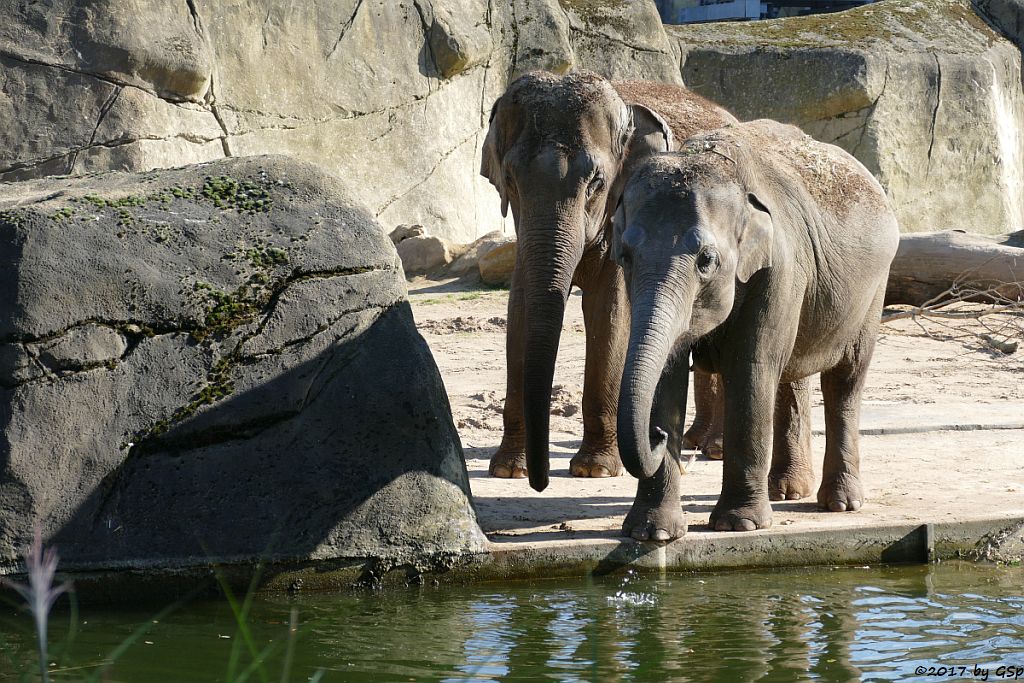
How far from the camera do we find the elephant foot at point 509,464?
6070mm

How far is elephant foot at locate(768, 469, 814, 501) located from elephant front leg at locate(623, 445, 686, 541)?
100 cm

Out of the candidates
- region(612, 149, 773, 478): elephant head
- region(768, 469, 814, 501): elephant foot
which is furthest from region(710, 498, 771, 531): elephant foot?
region(768, 469, 814, 501): elephant foot

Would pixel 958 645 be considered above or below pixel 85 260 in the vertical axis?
below

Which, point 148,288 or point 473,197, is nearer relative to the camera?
point 148,288

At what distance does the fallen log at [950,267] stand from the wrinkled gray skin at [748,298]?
206 inches

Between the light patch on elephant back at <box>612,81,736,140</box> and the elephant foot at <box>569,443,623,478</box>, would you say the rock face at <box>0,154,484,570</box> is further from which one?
the light patch on elephant back at <box>612,81,736,140</box>

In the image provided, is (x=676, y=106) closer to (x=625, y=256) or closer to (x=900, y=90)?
(x=625, y=256)

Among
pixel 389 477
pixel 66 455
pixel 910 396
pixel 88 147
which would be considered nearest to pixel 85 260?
pixel 66 455

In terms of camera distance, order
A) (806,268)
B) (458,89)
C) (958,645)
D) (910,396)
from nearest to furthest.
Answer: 1. (958,645)
2. (806,268)
3. (910,396)
4. (458,89)

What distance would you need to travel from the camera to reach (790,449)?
5.59 metres

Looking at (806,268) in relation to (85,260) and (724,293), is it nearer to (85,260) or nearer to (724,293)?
(724,293)

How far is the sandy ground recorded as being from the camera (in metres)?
5.18

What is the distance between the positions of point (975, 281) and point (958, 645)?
23.0ft

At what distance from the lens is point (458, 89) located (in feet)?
45.8
